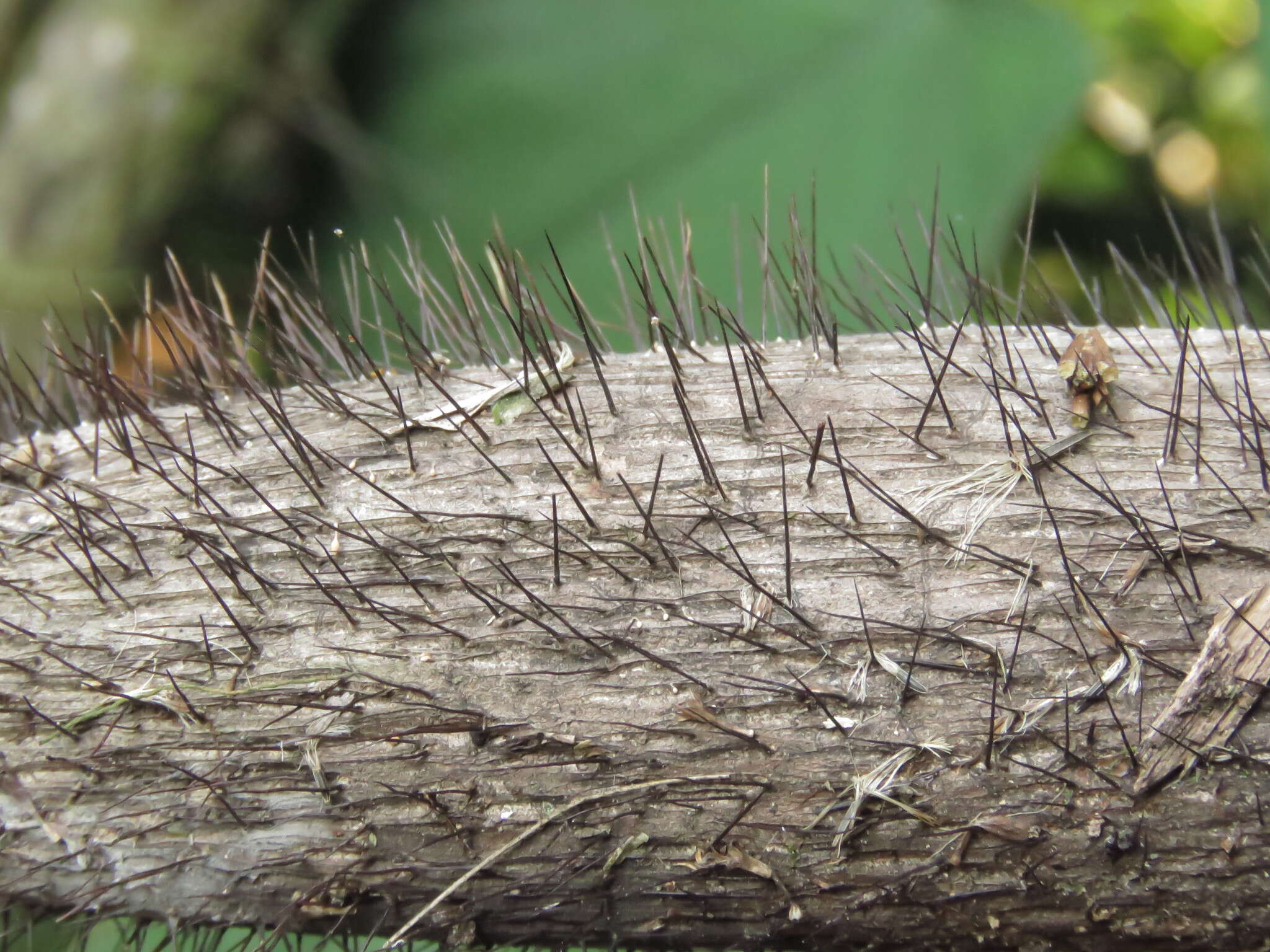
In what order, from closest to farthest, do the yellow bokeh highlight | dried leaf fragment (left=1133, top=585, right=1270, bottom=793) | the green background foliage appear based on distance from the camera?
dried leaf fragment (left=1133, top=585, right=1270, bottom=793), the green background foliage, the yellow bokeh highlight

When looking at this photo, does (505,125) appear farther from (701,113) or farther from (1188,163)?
(1188,163)

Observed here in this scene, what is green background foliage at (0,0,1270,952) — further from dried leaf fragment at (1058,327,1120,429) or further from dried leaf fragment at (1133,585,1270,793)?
dried leaf fragment at (1133,585,1270,793)

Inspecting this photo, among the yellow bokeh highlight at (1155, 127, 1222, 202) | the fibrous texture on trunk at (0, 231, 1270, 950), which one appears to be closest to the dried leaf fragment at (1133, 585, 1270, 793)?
the fibrous texture on trunk at (0, 231, 1270, 950)

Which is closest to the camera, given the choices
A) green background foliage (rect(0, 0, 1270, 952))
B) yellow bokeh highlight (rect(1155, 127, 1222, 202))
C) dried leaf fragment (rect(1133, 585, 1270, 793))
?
dried leaf fragment (rect(1133, 585, 1270, 793))

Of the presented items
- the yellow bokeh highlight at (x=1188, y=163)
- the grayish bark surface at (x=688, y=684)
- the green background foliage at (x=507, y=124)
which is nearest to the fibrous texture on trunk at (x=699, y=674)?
the grayish bark surface at (x=688, y=684)

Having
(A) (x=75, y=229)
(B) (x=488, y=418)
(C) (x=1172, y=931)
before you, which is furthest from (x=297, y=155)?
(C) (x=1172, y=931)

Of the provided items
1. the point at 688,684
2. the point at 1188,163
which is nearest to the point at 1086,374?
the point at 688,684
